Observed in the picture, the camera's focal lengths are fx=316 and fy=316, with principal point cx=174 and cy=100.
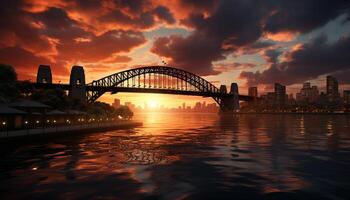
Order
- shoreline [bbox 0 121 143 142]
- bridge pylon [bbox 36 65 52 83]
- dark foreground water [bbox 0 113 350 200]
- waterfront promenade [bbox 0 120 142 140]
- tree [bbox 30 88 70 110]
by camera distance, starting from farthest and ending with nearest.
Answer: bridge pylon [bbox 36 65 52 83]
tree [bbox 30 88 70 110]
waterfront promenade [bbox 0 120 142 140]
shoreline [bbox 0 121 143 142]
dark foreground water [bbox 0 113 350 200]

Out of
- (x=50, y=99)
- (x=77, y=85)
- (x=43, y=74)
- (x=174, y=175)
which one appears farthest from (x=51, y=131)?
(x=43, y=74)

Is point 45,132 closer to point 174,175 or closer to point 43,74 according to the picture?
point 174,175

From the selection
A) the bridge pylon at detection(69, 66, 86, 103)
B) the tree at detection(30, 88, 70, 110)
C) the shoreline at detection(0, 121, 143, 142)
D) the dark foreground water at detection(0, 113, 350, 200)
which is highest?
the bridge pylon at detection(69, 66, 86, 103)

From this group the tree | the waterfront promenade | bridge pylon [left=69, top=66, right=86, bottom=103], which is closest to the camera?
the waterfront promenade

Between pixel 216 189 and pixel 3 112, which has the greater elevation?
pixel 3 112

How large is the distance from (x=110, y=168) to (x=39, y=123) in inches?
1375

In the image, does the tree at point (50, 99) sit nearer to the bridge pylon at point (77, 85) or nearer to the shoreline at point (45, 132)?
the shoreline at point (45, 132)

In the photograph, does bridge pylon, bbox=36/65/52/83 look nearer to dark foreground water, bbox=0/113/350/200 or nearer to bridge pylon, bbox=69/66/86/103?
bridge pylon, bbox=69/66/86/103

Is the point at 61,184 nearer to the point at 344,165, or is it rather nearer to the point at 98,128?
the point at 344,165

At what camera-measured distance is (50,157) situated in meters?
26.3

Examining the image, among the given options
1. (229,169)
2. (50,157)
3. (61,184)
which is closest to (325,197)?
(229,169)

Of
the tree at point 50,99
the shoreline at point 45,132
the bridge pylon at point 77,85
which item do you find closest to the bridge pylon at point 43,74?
the bridge pylon at point 77,85

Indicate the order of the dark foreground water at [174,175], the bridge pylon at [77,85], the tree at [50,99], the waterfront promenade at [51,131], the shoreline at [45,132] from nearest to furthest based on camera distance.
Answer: the dark foreground water at [174,175] → the shoreline at [45,132] → the waterfront promenade at [51,131] → the tree at [50,99] → the bridge pylon at [77,85]

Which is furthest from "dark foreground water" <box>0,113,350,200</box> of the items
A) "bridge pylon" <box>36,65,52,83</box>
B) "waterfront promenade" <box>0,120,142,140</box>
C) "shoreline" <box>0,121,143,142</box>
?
"bridge pylon" <box>36,65,52,83</box>
